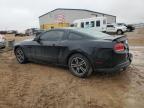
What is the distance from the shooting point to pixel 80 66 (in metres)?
5.83

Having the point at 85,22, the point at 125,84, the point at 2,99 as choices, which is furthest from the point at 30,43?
the point at 85,22

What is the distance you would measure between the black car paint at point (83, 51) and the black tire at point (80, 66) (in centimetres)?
11

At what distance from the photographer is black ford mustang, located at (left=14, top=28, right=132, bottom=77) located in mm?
5395

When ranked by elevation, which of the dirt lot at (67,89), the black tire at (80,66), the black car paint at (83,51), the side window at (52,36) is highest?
the side window at (52,36)

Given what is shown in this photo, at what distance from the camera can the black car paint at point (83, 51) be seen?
5367 mm

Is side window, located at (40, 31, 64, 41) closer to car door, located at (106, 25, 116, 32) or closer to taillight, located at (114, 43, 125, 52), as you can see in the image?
taillight, located at (114, 43, 125, 52)

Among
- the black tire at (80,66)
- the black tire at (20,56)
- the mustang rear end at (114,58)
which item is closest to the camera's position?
the mustang rear end at (114,58)

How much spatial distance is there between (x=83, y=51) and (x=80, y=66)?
1.46ft

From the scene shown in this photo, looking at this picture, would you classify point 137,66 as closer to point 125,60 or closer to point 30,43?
point 125,60

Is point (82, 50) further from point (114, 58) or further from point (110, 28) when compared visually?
point (110, 28)

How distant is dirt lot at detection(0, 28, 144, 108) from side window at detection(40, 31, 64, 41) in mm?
984

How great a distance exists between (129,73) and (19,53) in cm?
403

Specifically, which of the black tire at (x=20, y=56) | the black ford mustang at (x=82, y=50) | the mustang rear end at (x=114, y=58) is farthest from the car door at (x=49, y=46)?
the mustang rear end at (x=114, y=58)

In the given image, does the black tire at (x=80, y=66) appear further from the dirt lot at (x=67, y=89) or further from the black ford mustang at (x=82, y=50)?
the dirt lot at (x=67, y=89)
